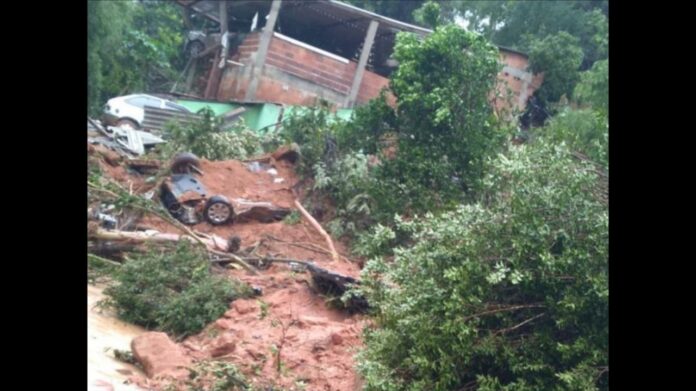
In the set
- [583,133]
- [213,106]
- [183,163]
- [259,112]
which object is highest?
[583,133]

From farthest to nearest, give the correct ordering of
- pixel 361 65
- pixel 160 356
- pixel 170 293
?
pixel 361 65 → pixel 170 293 → pixel 160 356

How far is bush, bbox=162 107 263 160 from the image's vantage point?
637 inches

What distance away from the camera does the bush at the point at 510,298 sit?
6.01 m

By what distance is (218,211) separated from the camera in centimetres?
1337

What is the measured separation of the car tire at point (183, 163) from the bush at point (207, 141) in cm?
125

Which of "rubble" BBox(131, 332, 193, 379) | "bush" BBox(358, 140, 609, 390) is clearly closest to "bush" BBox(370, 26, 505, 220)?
"rubble" BBox(131, 332, 193, 379)

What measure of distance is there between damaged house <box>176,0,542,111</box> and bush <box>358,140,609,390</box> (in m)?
13.9

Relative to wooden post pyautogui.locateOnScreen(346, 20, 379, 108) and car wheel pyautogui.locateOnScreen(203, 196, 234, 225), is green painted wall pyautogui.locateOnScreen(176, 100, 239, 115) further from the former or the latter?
car wheel pyautogui.locateOnScreen(203, 196, 234, 225)

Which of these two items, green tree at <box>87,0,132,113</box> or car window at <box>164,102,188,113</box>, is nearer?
green tree at <box>87,0,132,113</box>

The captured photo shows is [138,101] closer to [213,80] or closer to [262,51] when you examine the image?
[213,80]

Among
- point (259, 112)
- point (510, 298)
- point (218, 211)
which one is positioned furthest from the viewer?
point (259, 112)

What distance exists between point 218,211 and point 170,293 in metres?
3.82

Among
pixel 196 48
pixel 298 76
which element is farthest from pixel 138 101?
pixel 196 48
